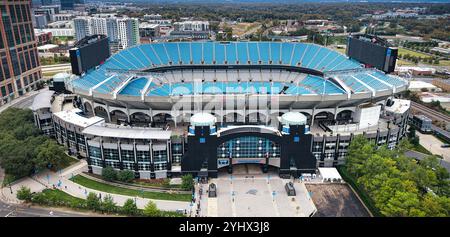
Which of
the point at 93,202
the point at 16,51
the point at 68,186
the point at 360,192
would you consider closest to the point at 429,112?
the point at 360,192

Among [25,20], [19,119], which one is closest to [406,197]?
[19,119]

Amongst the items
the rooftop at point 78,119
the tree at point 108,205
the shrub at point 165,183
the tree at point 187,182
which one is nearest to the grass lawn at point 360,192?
the tree at point 187,182

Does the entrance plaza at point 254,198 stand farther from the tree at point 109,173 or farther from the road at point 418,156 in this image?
the road at point 418,156

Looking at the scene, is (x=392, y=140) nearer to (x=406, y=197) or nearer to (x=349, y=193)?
(x=349, y=193)

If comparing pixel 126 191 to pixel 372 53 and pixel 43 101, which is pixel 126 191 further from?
pixel 372 53

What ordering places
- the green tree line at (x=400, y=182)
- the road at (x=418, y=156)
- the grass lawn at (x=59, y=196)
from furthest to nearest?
the road at (x=418, y=156) < the grass lawn at (x=59, y=196) < the green tree line at (x=400, y=182)
